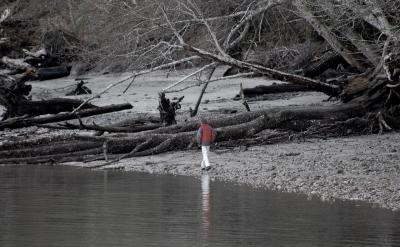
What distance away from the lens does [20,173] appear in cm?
1861

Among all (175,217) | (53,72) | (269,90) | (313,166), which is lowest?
(175,217)

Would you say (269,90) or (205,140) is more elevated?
(269,90)

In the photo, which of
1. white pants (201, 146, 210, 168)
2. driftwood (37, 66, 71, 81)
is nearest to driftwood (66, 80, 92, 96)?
driftwood (37, 66, 71, 81)

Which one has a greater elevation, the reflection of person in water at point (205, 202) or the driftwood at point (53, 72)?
the driftwood at point (53, 72)

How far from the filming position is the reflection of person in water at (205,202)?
11.8 meters

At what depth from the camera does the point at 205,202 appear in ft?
45.5

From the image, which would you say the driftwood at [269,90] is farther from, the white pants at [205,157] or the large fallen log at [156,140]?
the white pants at [205,157]

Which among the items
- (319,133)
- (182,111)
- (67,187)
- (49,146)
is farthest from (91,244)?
(182,111)

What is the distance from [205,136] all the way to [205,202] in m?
4.41

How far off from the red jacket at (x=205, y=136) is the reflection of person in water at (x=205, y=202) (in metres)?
0.71

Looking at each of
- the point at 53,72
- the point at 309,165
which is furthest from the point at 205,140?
the point at 53,72

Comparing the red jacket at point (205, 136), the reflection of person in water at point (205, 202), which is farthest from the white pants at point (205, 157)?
the reflection of person in water at point (205, 202)

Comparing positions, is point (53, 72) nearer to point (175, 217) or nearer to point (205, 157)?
point (205, 157)

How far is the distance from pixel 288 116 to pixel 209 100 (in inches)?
300
